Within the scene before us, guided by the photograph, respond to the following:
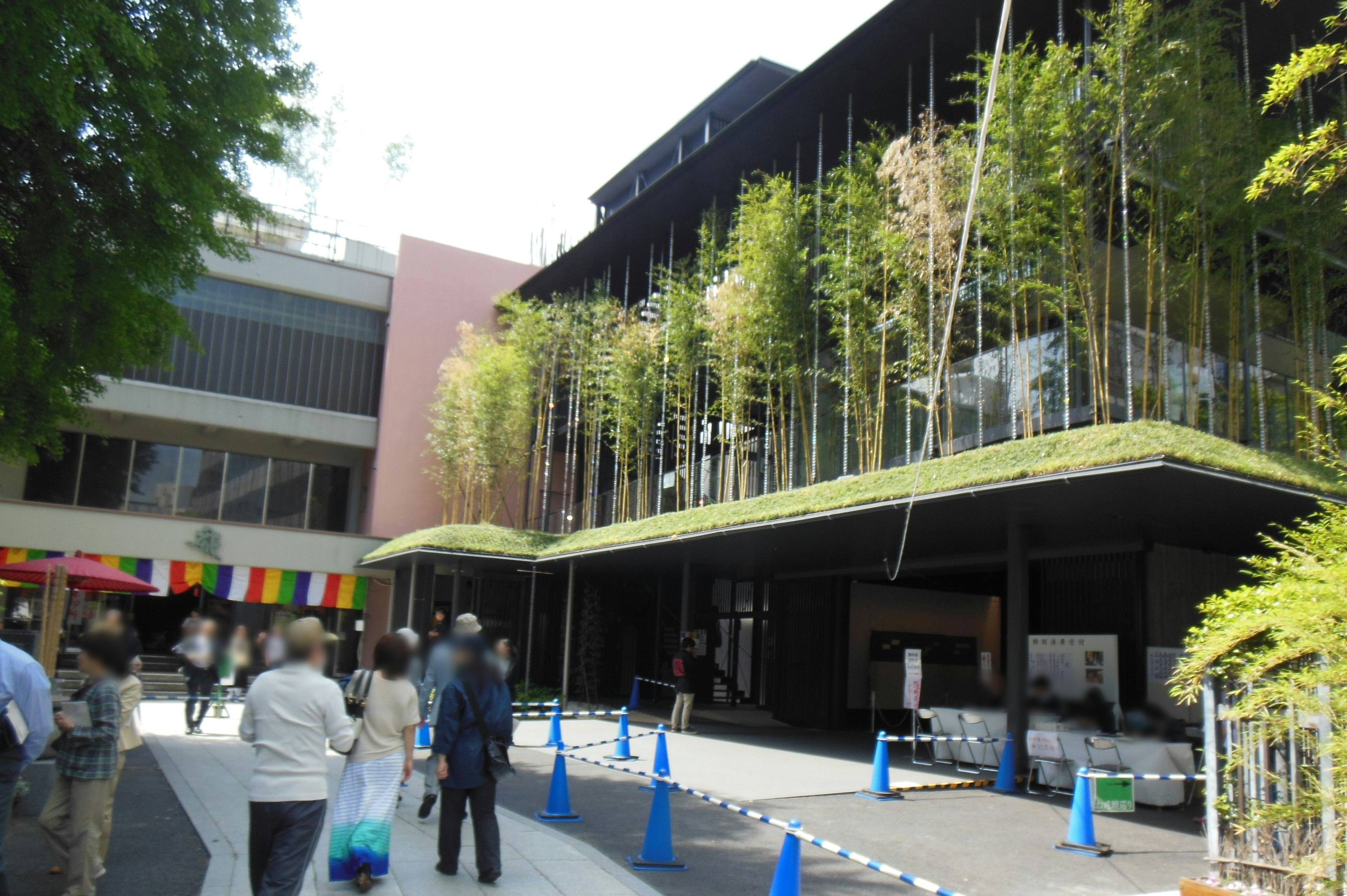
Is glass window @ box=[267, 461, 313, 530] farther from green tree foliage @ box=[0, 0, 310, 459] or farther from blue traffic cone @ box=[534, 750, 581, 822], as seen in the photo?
blue traffic cone @ box=[534, 750, 581, 822]

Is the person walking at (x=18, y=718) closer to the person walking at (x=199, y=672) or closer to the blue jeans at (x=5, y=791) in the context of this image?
the blue jeans at (x=5, y=791)

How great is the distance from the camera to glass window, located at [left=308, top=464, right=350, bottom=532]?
25938 mm

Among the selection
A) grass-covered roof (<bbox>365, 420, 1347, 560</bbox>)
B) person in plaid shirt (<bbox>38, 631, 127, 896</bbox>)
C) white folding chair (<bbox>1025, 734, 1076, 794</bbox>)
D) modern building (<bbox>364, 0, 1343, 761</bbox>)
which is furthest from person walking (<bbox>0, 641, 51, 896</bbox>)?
white folding chair (<bbox>1025, 734, 1076, 794</bbox>)

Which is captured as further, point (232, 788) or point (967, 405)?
point (967, 405)

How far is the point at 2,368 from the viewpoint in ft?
27.0

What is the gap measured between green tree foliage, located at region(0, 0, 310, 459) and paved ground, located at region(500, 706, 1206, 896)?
606 centimetres

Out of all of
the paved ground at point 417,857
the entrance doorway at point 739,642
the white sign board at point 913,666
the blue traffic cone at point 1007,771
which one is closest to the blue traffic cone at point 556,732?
the paved ground at point 417,857

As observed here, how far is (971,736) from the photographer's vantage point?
39.0ft

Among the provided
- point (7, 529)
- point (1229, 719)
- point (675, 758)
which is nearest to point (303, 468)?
point (7, 529)

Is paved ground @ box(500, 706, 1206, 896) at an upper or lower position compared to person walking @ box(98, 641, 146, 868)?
lower

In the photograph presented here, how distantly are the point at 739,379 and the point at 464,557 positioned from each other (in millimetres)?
6852

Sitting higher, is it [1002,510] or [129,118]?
[129,118]

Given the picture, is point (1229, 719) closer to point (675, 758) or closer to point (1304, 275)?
point (675, 758)

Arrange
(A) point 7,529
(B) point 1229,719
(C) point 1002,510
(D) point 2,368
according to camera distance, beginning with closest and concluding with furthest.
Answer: (B) point 1229,719 → (D) point 2,368 → (C) point 1002,510 → (A) point 7,529
